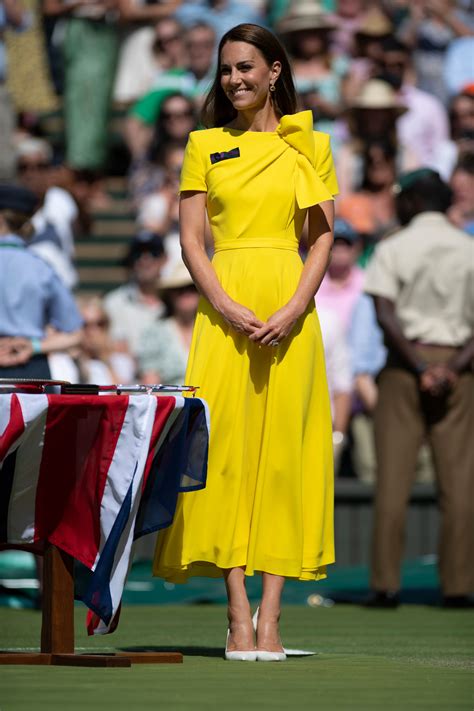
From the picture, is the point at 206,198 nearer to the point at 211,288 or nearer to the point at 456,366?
the point at 211,288

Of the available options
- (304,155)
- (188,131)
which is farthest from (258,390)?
(188,131)

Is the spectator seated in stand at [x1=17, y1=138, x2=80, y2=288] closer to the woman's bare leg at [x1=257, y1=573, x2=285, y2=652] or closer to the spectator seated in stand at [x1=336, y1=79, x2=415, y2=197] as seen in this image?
the spectator seated in stand at [x1=336, y1=79, x2=415, y2=197]

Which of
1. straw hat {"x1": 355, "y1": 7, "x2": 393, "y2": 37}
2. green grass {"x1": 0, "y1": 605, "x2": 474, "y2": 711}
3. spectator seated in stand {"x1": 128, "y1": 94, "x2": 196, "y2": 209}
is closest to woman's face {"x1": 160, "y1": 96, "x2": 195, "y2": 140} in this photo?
spectator seated in stand {"x1": 128, "y1": 94, "x2": 196, "y2": 209}

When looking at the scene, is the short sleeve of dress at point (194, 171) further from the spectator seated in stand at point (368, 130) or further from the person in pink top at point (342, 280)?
the spectator seated in stand at point (368, 130)

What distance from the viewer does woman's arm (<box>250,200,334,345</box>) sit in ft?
21.7

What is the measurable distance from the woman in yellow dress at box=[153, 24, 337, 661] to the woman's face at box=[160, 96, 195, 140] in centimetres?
837

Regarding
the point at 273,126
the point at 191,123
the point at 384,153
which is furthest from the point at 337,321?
the point at 273,126

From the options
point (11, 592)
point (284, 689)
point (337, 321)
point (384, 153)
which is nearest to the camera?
point (284, 689)

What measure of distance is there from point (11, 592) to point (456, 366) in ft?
8.43

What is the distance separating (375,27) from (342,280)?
11.5ft

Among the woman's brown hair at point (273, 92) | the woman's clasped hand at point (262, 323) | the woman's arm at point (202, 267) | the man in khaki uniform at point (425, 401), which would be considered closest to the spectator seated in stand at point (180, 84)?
the man in khaki uniform at point (425, 401)

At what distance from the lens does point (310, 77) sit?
619 inches

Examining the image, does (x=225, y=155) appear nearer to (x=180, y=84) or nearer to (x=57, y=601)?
(x=57, y=601)

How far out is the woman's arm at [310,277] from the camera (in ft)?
21.7
